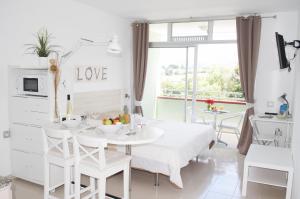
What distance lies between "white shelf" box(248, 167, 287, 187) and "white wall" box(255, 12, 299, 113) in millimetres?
1568

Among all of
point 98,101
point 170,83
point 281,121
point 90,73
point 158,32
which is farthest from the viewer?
point 170,83

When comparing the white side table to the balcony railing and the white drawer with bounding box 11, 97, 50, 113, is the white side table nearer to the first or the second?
the balcony railing

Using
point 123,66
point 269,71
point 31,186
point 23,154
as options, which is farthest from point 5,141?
point 269,71

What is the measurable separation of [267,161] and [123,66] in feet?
12.9

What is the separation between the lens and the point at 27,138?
11.7ft

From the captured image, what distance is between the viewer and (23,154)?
362 centimetres

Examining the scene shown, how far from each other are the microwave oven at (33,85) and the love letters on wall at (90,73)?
1340 mm

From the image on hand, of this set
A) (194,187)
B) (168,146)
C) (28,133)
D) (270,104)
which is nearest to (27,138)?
(28,133)

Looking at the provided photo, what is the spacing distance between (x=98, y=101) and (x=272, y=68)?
3529mm

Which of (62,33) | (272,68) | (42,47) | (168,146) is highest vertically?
(62,33)

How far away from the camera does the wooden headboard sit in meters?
4.93

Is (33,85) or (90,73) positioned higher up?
(90,73)

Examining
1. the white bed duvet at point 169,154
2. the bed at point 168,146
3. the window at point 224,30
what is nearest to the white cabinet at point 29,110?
the bed at point 168,146

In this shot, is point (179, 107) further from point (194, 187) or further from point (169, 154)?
point (169, 154)
